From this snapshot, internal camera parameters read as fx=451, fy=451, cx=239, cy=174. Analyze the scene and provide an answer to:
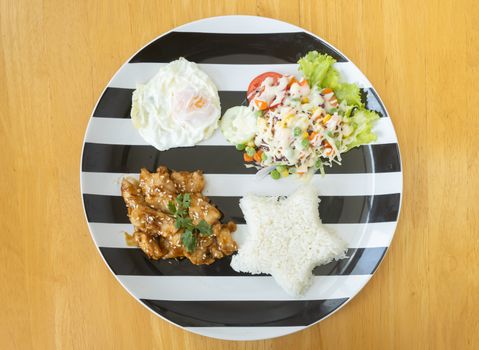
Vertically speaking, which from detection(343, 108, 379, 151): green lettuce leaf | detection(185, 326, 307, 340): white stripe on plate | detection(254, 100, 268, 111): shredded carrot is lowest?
detection(185, 326, 307, 340): white stripe on plate

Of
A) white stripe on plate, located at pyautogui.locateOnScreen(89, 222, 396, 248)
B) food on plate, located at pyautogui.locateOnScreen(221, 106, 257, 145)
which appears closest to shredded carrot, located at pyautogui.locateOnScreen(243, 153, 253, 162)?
food on plate, located at pyautogui.locateOnScreen(221, 106, 257, 145)

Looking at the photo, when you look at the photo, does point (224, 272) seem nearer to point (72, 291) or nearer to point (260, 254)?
point (260, 254)

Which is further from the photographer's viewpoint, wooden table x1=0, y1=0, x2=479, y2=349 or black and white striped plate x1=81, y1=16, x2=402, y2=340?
wooden table x1=0, y1=0, x2=479, y2=349

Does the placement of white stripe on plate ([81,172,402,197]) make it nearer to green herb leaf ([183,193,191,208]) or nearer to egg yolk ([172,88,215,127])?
green herb leaf ([183,193,191,208])

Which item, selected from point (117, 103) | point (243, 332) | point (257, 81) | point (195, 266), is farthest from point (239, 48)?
point (243, 332)

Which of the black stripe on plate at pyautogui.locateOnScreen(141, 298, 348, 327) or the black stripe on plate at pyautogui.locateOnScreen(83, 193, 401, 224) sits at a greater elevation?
the black stripe on plate at pyautogui.locateOnScreen(83, 193, 401, 224)

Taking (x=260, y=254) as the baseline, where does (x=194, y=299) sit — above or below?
below

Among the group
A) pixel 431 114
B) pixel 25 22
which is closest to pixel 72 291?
pixel 25 22
